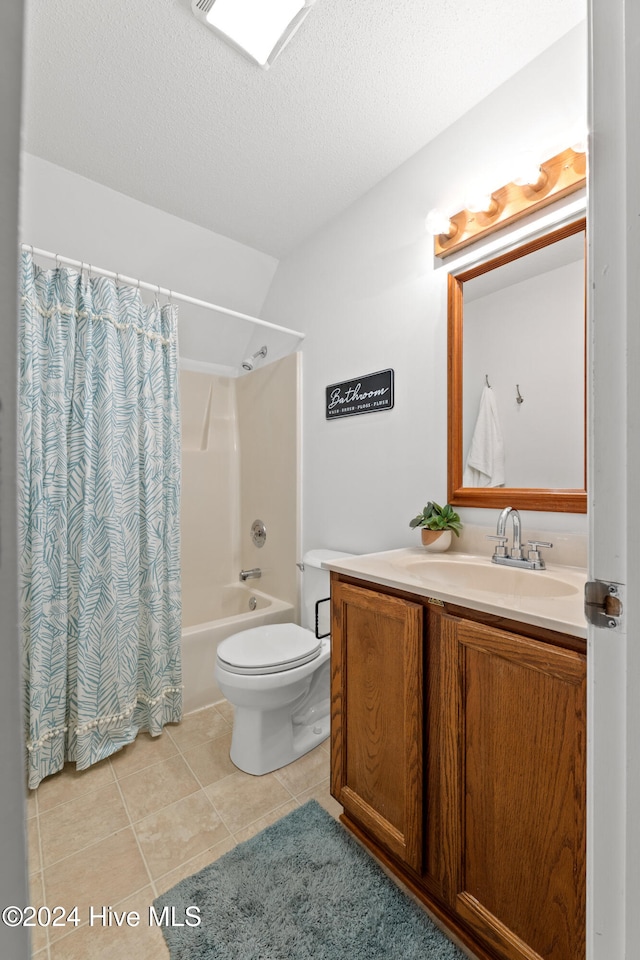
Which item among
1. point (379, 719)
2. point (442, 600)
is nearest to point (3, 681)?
point (442, 600)

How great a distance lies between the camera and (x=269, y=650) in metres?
1.72

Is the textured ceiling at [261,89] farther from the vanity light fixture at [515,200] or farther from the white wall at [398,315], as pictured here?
the vanity light fixture at [515,200]

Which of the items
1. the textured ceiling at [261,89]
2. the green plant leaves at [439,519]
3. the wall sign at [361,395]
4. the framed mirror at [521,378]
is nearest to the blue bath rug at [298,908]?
the green plant leaves at [439,519]

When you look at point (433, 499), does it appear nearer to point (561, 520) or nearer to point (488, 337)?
point (561, 520)

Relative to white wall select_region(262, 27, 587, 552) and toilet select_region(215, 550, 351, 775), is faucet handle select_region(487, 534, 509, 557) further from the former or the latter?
toilet select_region(215, 550, 351, 775)

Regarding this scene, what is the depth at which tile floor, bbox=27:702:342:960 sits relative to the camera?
1079mm

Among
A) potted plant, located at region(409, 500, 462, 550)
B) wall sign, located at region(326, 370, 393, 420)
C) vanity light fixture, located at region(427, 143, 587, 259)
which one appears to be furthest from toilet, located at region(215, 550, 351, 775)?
vanity light fixture, located at region(427, 143, 587, 259)

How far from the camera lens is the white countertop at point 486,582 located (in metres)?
0.87

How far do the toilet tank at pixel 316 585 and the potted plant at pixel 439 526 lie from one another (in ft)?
1.82

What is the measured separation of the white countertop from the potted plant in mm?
43

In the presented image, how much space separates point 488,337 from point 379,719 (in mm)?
1305

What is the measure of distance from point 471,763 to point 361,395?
1456 mm

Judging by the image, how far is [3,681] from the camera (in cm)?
19

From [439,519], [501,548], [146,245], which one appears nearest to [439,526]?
[439,519]
